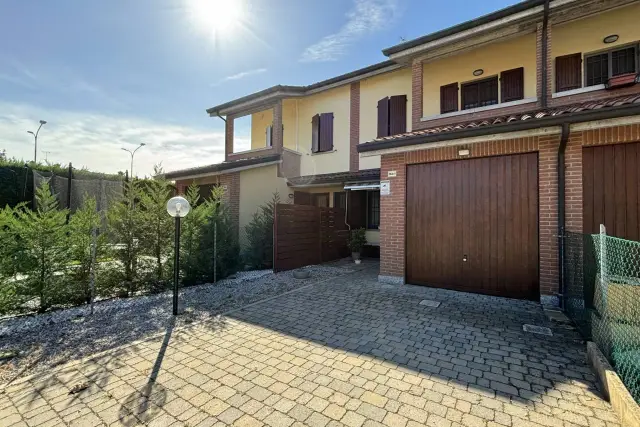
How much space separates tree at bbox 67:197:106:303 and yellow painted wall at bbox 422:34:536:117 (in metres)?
11.2

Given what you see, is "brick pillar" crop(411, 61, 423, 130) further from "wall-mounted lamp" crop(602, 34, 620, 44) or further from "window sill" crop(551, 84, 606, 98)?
"wall-mounted lamp" crop(602, 34, 620, 44)

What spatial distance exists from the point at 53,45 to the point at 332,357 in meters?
12.1

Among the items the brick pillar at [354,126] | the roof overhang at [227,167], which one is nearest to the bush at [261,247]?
the roof overhang at [227,167]

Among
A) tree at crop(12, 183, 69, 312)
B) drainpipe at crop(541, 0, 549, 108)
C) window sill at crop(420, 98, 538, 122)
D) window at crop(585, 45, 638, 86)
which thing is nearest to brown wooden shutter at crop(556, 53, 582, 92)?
Answer: window at crop(585, 45, 638, 86)

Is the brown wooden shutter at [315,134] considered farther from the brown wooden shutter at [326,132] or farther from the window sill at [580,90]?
the window sill at [580,90]

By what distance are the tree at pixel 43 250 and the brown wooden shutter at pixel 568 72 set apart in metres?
14.6

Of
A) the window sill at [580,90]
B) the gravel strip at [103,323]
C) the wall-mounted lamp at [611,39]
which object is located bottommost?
the gravel strip at [103,323]

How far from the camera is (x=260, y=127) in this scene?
20.0 metres

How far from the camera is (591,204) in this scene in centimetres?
634

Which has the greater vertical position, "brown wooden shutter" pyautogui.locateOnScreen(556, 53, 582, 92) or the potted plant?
"brown wooden shutter" pyautogui.locateOnScreen(556, 53, 582, 92)

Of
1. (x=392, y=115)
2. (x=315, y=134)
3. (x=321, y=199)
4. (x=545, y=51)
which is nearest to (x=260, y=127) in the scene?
(x=315, y=134)

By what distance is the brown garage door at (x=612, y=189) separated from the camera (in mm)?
5918

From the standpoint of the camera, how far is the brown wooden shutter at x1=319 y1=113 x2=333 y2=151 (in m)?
15.5

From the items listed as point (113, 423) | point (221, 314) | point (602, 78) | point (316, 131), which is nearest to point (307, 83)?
point (316, 131)
